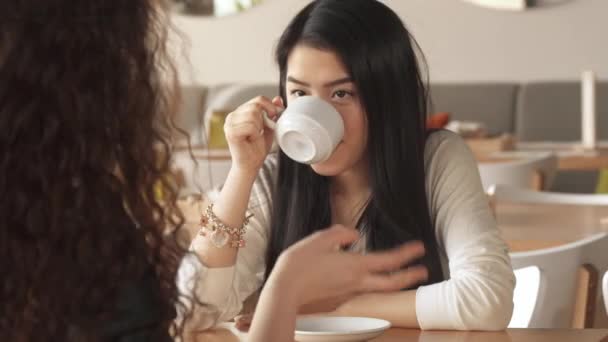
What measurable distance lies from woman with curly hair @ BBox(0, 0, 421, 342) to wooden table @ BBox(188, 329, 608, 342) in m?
0.52

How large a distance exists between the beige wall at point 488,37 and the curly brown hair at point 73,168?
5.05 m

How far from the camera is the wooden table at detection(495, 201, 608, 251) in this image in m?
2.48

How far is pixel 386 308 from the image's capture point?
5.28 feet

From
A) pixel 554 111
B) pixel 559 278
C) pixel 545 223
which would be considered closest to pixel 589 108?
pixel 554 111

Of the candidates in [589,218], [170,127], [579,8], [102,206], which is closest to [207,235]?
[170,127]

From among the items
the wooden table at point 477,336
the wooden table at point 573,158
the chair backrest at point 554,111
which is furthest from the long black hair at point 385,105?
the chair backrest at point 554,111

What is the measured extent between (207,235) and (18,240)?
2.91 ft

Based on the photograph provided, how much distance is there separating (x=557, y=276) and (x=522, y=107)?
4222mm

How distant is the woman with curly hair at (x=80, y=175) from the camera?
0.87 meters

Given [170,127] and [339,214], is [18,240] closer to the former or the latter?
[170,127]

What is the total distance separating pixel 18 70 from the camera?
34.0 inches

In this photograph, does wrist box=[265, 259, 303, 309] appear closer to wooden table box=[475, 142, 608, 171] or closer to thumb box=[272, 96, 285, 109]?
thumb box=[272, 96, 285, 109]

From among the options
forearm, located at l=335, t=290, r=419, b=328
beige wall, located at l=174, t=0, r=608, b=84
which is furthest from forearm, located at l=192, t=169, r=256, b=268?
beige wall, located at l=174, t=0, r=608, b=84

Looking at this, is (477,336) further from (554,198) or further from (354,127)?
(554,198)
